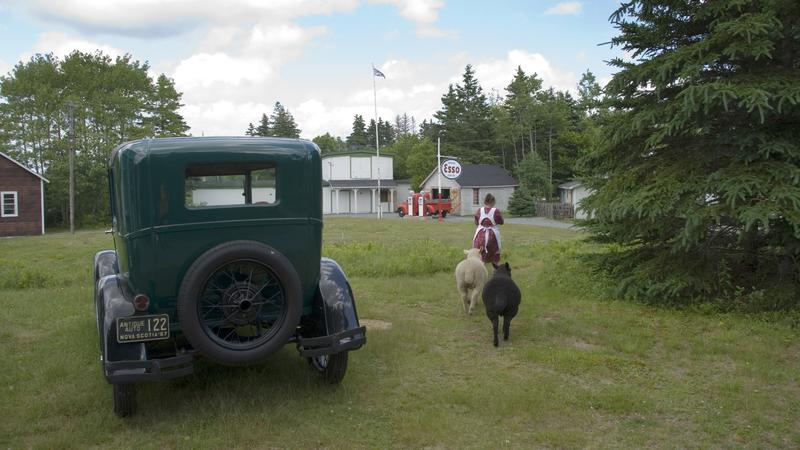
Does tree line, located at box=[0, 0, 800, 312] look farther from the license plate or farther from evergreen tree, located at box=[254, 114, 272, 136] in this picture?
evergreen tree, located at box=[254, 114, 272, 136]

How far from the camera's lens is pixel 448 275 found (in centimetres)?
1156

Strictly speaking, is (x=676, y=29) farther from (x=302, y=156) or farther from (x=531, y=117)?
(x=531, y=117)

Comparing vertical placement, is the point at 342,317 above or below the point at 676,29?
below

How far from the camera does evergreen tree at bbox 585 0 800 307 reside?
7082 mm

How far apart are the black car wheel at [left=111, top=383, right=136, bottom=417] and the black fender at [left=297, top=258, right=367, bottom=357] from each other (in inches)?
52.4

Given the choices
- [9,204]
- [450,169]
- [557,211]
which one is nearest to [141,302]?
[9,204]

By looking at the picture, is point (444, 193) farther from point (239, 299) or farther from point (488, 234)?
point (239, 299)

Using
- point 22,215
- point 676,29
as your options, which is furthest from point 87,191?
point 676,29

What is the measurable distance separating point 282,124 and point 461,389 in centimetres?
8751

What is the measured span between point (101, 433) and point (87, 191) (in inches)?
1702

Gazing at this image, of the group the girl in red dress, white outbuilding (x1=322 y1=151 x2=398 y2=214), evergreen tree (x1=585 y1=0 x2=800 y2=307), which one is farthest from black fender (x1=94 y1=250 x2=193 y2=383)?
white outbuilding (x1=322 y1=151 x2=398 y2=214)

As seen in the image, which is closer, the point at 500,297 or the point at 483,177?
the point at 500,297

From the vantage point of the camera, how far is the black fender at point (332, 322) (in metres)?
4.86

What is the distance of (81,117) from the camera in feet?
156
